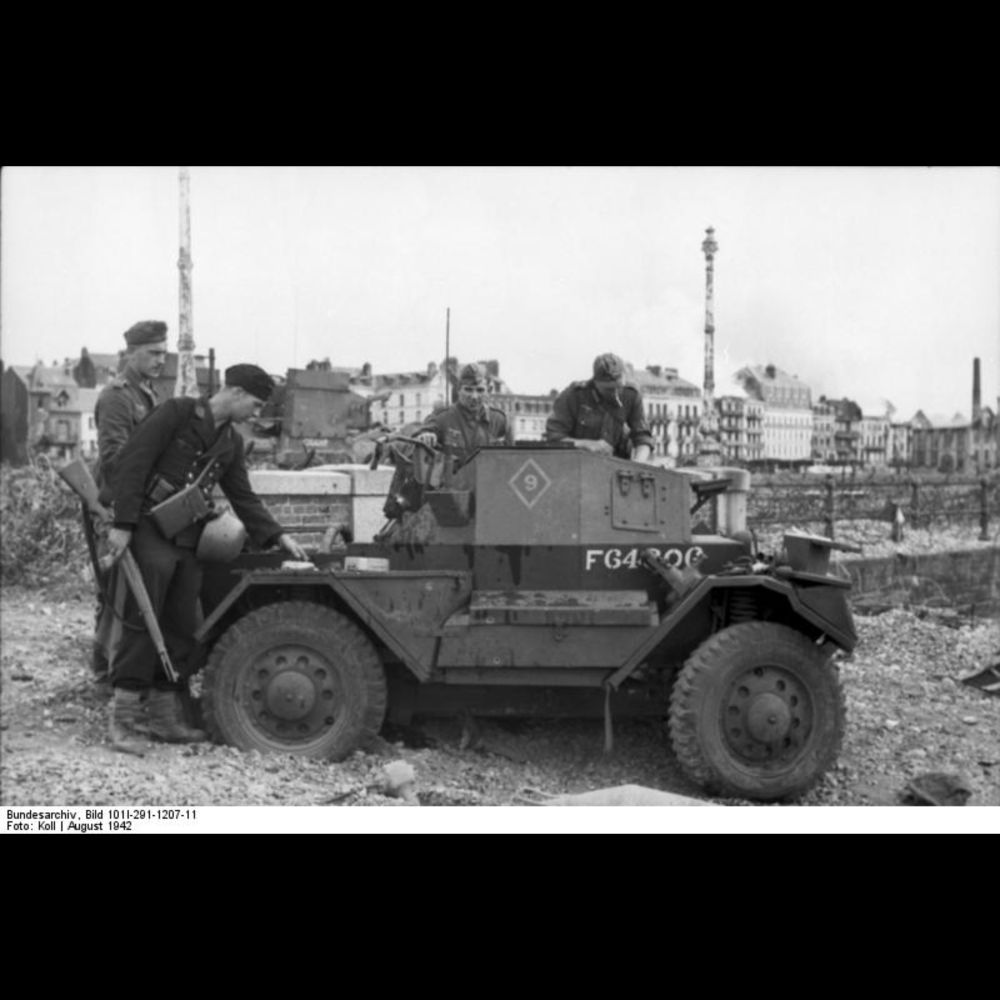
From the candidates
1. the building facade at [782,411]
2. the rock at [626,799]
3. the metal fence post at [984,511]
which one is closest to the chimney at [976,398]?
the building facade at [782,411]

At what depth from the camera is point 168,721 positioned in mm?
6184

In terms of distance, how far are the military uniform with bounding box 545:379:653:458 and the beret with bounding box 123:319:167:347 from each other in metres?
2.35

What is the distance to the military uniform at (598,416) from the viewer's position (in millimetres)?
7152

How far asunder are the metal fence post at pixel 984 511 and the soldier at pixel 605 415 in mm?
9978

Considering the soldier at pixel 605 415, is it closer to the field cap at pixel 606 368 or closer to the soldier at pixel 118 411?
the field cap at pixel 606 368

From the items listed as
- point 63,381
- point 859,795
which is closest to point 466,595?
point 859,795

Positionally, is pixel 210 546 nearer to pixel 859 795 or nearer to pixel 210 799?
pixel 210 799

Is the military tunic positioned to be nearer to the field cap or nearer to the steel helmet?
the steel helmet

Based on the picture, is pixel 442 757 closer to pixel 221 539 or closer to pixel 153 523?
pixel 221 539

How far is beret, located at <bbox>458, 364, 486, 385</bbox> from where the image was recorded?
7266 millimetres

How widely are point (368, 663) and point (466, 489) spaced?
105 cm

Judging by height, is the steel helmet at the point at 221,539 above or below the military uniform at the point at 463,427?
below

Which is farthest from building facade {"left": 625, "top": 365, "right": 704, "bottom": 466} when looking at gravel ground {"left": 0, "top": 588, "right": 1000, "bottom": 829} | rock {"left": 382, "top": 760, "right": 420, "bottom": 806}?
rock {"left": 382, "top": 760, "right": 420, "bottom": 806}

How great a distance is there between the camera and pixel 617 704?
6.23 metres
